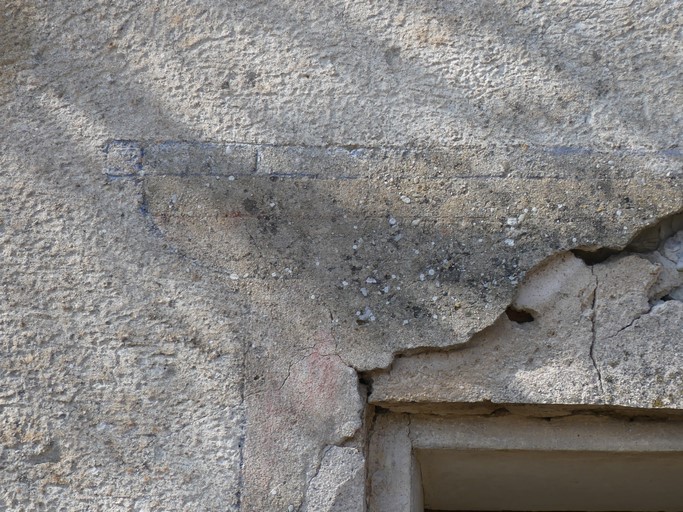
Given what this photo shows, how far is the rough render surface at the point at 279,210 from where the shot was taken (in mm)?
1781

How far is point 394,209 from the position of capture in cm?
183

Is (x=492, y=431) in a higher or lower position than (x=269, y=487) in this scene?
higher

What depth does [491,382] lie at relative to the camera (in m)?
1.77

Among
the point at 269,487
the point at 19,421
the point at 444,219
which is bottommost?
the point at 269,487

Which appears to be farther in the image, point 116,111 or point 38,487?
point 116,111

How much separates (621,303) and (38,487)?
1321 millimetres

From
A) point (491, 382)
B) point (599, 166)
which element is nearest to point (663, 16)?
point (599, 166)

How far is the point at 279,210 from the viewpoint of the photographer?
6.07 ft

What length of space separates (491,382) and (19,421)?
40.8 inches

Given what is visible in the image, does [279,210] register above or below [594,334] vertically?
above

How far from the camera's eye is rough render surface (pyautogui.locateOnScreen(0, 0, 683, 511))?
70.1 inches

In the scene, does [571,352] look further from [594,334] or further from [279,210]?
[279,210]

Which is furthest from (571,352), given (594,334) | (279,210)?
(279,210)

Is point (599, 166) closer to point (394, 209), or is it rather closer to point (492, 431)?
point (394, 209)
